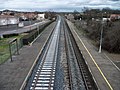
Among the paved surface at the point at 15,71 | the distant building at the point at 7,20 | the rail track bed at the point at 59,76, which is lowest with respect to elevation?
the rail track bed at the point at 59,76

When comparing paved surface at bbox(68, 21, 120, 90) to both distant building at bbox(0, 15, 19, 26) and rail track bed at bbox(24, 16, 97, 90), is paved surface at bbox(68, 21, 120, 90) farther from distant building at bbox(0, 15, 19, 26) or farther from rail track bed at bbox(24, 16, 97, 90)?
distant building at bbox(0, 15, 19, 26)

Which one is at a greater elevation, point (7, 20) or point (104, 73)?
point (7, 20)

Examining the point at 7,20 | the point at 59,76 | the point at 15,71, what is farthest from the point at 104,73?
the point at 7,20

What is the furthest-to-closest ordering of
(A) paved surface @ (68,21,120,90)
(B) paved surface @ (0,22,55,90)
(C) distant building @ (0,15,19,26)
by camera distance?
(C) distant building @ (0,15,19,26), (A) paved surface @ (68,21,120,90), (B) paved surface @ (0,22,55,90)

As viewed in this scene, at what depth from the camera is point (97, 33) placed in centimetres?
4659

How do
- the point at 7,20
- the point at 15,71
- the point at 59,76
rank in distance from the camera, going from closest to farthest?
the point at 59,76, the point at 15,71, the point at 7,20

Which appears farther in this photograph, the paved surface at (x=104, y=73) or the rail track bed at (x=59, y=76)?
the paved surface at (x=104, y=73)

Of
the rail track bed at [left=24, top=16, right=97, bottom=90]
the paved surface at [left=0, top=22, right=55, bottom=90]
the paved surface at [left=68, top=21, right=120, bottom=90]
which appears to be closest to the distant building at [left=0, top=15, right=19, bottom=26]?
the paved surface at [left=0, top=22, right=55, bottom=90]

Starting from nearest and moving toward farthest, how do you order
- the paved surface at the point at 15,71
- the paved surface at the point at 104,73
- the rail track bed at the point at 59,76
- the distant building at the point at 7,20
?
the paved surface at the point at 15,71 < the rail track bed at the point at 59,76 < the paved surface at the point at 104,73 < the distant building at the point at 7,20

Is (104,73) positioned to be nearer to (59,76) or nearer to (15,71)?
(59,76)

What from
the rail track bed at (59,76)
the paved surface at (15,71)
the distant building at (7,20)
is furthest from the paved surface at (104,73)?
the distant building at (7,20)

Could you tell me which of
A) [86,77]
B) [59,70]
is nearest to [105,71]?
[86,77]

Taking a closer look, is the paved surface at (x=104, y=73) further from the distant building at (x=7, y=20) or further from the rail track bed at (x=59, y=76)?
the distant building at (x=7, y=20)

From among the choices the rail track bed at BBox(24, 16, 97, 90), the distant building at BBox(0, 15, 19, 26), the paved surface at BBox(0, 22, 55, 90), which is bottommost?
the rail track bed at BBox(24, 16, 97, 90)
